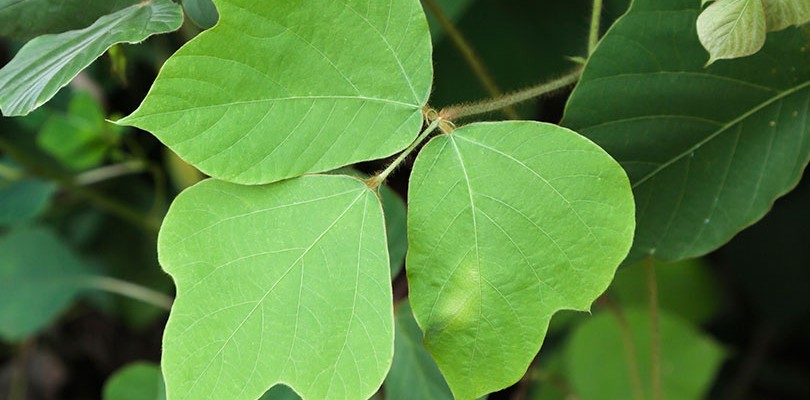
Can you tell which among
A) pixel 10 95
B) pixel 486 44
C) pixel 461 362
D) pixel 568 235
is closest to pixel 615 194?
pixel 568 235

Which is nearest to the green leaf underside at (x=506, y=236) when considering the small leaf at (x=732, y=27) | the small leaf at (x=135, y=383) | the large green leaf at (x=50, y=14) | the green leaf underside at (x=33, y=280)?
the small leaf at (x=732, y=27)

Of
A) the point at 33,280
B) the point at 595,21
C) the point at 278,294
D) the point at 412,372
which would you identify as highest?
the point at 595,21

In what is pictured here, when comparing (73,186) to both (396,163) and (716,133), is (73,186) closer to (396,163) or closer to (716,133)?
(396,163)

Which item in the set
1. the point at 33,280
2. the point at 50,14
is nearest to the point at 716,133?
the point at 50,14

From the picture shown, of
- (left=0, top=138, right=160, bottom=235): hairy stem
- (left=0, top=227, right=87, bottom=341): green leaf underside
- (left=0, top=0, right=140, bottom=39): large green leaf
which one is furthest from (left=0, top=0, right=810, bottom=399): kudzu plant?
(left=0, top=227, right=87, bottom=341): green leaf underside

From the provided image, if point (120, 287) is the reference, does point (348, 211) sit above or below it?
above

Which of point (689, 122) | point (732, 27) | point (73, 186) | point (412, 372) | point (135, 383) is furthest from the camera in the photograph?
point (73, 186)
